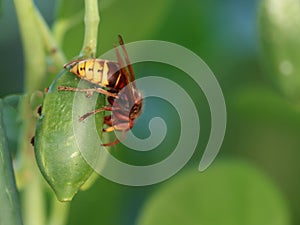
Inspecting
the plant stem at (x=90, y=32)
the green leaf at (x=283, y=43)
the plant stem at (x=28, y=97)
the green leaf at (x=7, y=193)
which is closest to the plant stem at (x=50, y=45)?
the plant stem at (x=28, y=97)

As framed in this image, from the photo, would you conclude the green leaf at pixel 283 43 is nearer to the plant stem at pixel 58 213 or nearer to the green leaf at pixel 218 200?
the green leaf at pixel 218 200

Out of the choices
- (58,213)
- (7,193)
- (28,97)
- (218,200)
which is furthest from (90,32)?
(218,200)

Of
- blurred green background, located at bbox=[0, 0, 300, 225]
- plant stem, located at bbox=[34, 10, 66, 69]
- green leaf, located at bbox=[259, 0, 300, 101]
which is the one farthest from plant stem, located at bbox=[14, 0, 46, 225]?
green leaf, located at bbox=[259, 0, 300, 101]

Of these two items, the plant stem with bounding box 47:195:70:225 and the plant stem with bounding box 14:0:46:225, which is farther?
the plant stem with bounding box 47:195:70:225

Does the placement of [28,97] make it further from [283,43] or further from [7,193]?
[283,43]

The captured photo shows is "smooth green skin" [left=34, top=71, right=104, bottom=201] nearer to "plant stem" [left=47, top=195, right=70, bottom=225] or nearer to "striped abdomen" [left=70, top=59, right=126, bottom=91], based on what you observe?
"striped abdomen" [left=70, top=59, right=126, bottom=91]
